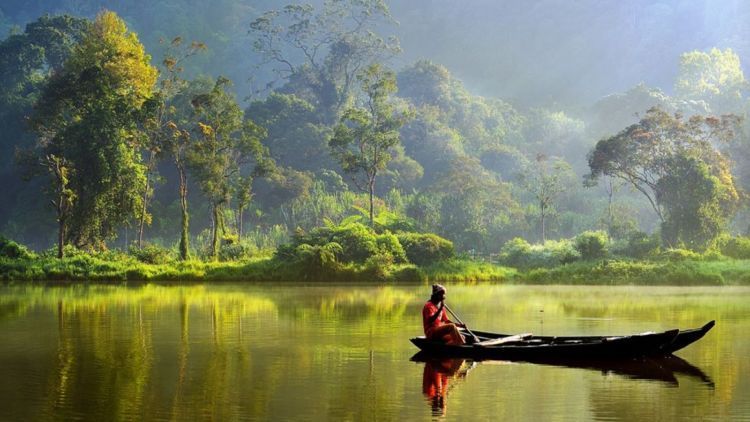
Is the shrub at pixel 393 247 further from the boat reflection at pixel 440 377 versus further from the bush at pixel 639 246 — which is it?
the boat reflection at pixel 440 377

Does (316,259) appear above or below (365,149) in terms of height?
below

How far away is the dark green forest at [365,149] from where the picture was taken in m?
45.3

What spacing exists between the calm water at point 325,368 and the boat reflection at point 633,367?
0.18ft

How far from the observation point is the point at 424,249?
141 ft

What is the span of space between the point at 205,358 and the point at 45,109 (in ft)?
117

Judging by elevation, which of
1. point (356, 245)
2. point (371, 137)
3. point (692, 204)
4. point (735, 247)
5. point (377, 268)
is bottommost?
point (377, 268)

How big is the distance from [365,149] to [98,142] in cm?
1297

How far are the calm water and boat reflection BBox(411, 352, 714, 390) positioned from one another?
0.18 ft

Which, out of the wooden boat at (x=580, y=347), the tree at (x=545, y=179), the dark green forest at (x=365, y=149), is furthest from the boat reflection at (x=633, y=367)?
the tree at (x=545, y=179)

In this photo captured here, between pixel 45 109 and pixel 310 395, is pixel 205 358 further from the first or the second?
pixel 45 109

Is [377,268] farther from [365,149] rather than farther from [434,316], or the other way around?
[434,316]

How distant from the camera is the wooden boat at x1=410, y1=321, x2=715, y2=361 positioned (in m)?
15.4

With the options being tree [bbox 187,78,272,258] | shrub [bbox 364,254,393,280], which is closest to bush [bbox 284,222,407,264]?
shrub [bbox 364,254,393,280]

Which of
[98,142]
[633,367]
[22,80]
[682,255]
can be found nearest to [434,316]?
[633,367]
